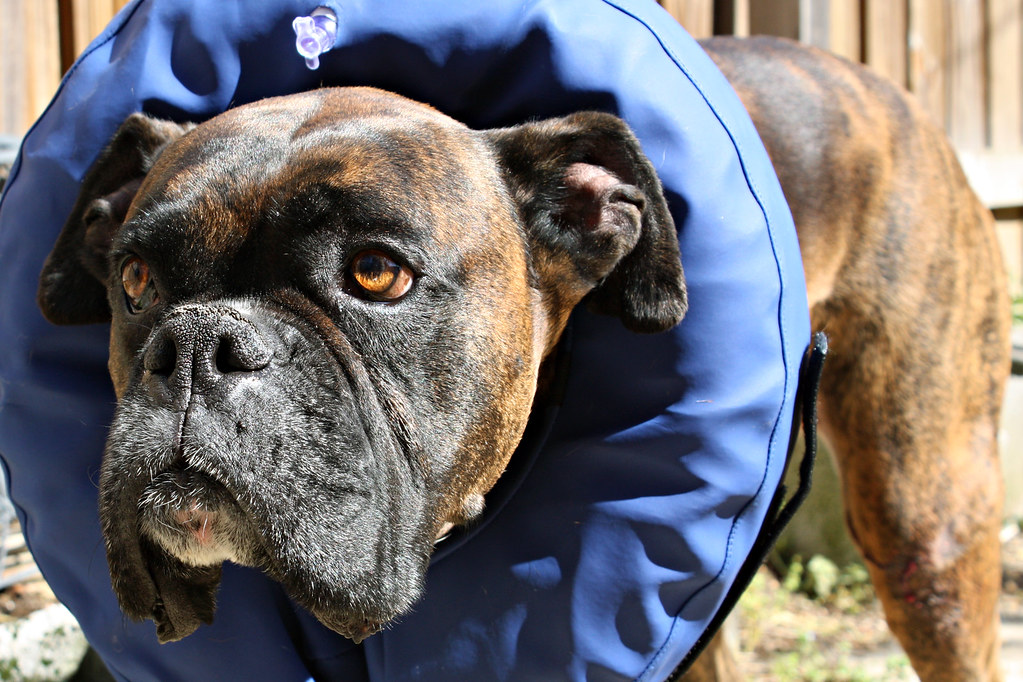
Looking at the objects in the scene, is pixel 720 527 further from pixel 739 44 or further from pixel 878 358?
pixel 739 44

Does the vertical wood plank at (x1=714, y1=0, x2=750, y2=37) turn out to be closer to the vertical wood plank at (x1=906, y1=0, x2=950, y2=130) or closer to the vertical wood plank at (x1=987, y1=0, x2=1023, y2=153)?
the vertical wood plank at (x1=906, y1=0, x2=950, y2=130)

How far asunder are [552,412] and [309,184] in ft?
2.76

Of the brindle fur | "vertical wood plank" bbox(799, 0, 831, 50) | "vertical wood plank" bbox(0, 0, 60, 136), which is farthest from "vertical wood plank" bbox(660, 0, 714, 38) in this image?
"vertical wood plank" bbox(0, 0, 60, 136)

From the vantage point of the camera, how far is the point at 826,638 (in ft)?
14.5

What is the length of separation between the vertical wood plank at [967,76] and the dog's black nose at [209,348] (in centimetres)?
649

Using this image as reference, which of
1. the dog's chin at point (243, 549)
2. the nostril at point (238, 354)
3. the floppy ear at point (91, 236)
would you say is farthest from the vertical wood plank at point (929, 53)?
the nostril at point (238, 354)

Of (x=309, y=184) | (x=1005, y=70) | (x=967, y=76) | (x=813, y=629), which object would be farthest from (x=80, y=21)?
(x=1005, y=70)

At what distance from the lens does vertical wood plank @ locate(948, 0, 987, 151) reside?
22.7 feet

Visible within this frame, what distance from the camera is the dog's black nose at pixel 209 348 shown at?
1.68 m

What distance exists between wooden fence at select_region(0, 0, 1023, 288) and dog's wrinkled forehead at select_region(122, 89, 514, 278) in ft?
7.90

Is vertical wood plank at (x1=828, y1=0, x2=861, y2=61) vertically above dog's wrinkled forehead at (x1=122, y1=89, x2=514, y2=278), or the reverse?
dog's wrinkled forehead at (x1=122, y1=89, x2=514, y2=278)

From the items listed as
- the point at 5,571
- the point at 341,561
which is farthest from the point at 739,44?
the point at 5,571

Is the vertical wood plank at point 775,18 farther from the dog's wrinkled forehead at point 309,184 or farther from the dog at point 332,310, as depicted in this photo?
the dog's wrinkled forehead at point 309,184

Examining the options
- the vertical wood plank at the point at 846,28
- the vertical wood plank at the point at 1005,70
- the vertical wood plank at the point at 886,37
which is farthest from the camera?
the vertical wood plank at the point at 1005,70
